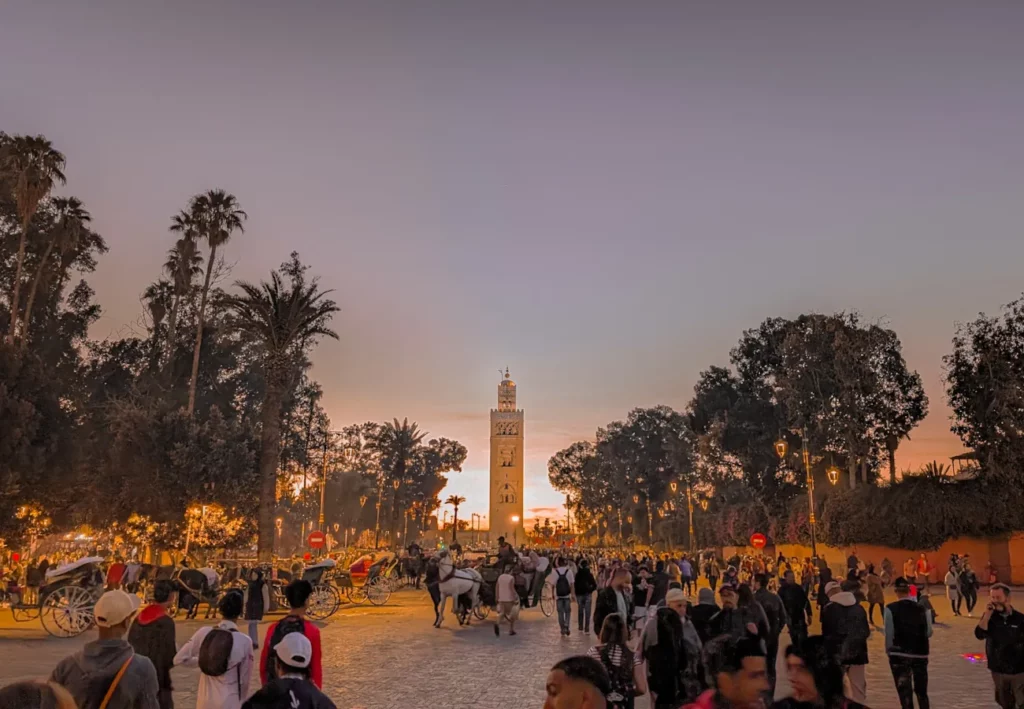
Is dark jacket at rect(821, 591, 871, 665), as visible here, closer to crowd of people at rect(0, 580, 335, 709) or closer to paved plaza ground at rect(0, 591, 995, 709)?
paved plaza ground at rect(0, 591, 995, 709)

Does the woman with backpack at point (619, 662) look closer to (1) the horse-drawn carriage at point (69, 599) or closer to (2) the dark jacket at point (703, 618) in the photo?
(2) the dark jacket at point (703, 618)

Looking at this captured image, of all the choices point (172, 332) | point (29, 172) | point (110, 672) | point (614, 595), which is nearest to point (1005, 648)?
point (614, 595)

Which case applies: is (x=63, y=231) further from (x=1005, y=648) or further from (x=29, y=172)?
(x=1005, y=648)

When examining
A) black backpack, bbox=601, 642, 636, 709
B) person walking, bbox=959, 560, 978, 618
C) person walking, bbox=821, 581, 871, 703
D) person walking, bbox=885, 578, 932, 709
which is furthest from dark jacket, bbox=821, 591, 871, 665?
person walking, bbox=959, 560, 978, 618

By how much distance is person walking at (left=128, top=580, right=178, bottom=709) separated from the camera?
19.4 feet

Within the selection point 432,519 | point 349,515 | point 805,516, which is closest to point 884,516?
point 805,516

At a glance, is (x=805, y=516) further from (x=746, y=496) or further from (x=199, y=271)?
(x=199, y=271)

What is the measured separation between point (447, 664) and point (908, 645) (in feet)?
25.9

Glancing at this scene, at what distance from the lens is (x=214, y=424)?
3556 centimetres

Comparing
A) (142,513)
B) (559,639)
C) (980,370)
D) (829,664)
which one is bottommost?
(559,639)

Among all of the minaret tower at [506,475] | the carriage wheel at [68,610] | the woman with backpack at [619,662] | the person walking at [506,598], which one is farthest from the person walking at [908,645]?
the minaret tower at [506,475]

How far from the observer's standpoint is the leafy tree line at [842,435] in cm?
3972

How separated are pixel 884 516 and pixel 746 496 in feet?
74.3

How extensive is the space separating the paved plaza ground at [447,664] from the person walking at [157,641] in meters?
4.47
